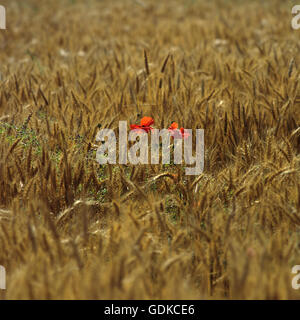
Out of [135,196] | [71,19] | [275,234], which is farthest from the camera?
[71,19]

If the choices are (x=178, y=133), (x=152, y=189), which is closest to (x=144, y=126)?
(x=178, y=133)

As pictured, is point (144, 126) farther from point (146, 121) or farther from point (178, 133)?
point (178, 133)

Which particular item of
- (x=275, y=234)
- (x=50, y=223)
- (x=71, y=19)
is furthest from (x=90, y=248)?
(x=71, y=19)

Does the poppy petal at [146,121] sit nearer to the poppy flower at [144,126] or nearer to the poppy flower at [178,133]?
the poppy flower at [144,126]

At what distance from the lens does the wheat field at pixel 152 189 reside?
3.69 ft

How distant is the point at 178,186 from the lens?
166 cm

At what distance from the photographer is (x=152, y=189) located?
1772 mm

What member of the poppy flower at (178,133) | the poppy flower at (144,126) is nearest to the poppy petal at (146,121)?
the poppy flower at (144,126)

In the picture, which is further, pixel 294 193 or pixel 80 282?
pixel 294 193

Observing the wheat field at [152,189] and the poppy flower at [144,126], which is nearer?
the wheat field at [152,189]

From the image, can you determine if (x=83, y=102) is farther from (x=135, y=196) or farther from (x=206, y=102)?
(x=135, y=196)

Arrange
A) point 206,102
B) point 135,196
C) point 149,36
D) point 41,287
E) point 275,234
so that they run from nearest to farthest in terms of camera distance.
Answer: point 41,287 → point 275,234 → point 135,196 → point 206,102 → point 149,36

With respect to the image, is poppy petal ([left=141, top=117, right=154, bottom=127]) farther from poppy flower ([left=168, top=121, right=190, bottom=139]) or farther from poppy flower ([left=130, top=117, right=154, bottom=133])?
poppy flower ([left=168, top=121, right=190, bottom=139])
